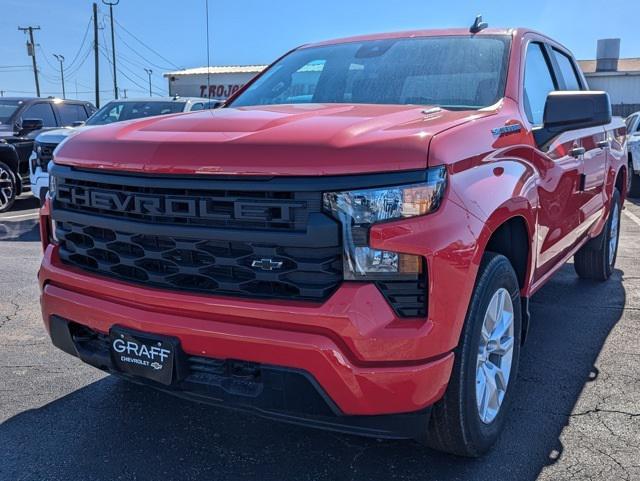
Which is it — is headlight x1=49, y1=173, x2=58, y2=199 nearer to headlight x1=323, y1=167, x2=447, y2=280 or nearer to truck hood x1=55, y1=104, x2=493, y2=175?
truck hood x1=55, y1=104, x2=493, y2=175

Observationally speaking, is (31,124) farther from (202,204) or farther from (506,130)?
(506,130)

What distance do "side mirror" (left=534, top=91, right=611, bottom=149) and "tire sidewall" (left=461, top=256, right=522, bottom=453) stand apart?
92cm

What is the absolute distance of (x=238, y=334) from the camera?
7.29 feet

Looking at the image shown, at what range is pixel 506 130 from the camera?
114 inches

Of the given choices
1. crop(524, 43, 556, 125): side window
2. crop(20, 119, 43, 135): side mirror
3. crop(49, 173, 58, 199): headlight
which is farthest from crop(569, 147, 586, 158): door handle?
crop(20, 119, 43, 135): side mirror

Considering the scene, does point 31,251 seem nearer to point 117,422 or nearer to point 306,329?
point 117,422

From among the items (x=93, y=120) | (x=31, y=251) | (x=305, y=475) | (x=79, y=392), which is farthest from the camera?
(x=93, y=120)

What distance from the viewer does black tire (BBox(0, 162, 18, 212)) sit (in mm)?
10154

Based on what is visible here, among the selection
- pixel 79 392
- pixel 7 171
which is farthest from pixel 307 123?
pixel 7 171

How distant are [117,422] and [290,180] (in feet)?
5.60

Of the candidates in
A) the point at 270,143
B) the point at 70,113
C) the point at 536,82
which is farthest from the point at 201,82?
the point at 270,143

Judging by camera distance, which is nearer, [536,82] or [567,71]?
[536,82]

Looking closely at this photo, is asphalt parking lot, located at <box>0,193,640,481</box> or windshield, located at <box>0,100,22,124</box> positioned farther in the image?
windshield, located at <box>0,100,22,124</box>

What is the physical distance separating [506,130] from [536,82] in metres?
1.07
